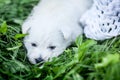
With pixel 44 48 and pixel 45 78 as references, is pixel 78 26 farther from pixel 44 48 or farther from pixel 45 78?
pixel 45 78

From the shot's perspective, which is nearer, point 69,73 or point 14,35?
point 69,73

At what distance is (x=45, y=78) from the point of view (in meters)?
Result: 2.77

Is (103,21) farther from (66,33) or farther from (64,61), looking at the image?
(64,61)

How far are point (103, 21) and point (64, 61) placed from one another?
0.56 metres

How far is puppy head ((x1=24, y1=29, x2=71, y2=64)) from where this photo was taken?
10.6ft

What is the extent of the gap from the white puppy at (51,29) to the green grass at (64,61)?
79mm

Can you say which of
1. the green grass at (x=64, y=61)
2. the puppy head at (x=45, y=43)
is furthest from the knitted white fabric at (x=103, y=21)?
the puppy head at (x=45, y=43)

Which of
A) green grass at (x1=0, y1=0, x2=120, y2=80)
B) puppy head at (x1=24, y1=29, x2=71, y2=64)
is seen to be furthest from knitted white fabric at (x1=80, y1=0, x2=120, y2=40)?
puppy head at (x1=24, y1=29, x2=71, y2=64)

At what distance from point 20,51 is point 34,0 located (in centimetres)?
86

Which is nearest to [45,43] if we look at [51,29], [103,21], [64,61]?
[51,29]

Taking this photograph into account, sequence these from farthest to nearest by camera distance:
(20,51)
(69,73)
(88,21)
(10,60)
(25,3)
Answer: (25,3) < (88,21) < (20,51) < (10,60) < (69,73)

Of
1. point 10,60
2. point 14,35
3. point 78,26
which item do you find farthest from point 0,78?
point 78,26

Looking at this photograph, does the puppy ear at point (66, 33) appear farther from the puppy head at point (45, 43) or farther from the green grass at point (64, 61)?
the green grass at point (64, 61)

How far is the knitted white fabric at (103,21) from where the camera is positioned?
3.32 m
